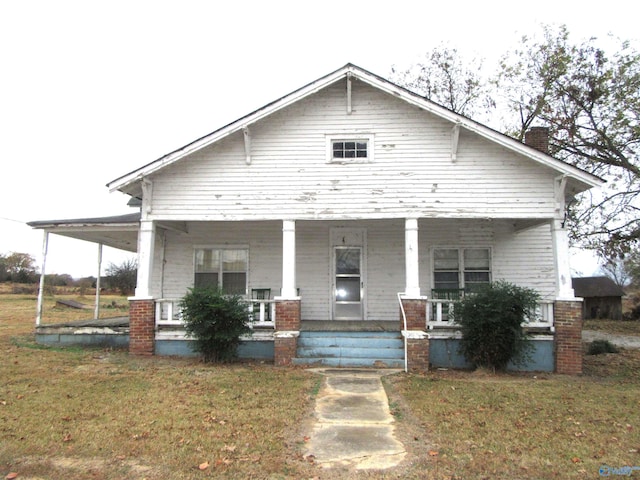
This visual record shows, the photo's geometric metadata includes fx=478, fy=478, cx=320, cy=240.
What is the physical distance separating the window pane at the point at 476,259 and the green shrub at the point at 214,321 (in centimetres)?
647

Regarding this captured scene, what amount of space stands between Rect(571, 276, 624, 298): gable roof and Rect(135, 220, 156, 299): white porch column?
933 inches

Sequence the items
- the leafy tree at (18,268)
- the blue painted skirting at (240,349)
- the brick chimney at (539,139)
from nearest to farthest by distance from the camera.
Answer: the blue painted skirting at (240,349), the brick chimney at (539,139), the leafy tree at (18,268)

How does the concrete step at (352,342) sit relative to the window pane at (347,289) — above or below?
below

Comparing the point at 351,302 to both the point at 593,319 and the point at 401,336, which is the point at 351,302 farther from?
the point at 593,319

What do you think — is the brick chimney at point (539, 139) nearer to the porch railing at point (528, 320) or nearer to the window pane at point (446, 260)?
the window pane at point (446, 260)

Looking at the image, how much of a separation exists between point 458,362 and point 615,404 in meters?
3.48

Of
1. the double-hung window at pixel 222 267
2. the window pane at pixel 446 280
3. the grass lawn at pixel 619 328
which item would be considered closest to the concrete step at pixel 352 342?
the window pane at pixel 446 280

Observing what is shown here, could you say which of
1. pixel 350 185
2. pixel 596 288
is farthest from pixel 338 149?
pixel 596 288

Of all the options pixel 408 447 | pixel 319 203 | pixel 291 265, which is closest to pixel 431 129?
pixel 319 203

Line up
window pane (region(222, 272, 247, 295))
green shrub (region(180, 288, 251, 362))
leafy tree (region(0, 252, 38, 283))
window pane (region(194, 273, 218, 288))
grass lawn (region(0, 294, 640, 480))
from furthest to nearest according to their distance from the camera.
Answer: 1. leafy tree (region(0, 252, 38, 283))
2. window pane (region(194, 273, 218, 288))
3. window pane (region(222, 272, 247, 295))
4. green shrub (region(180, 288, 251, 362))
5. grass lawn (region(0, 294, 640, 480))

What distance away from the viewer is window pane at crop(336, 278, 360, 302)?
13242mm

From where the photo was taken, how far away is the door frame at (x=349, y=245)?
1314cm

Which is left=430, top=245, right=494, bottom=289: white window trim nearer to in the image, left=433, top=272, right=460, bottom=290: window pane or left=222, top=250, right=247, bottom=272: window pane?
left=433, top=272, right=460, bottom=290: window pane

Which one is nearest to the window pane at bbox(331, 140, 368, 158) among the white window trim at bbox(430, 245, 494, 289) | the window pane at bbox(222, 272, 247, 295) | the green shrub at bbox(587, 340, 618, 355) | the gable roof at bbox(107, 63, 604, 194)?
the gable roof at bbox(107, 63, 604, 194)
